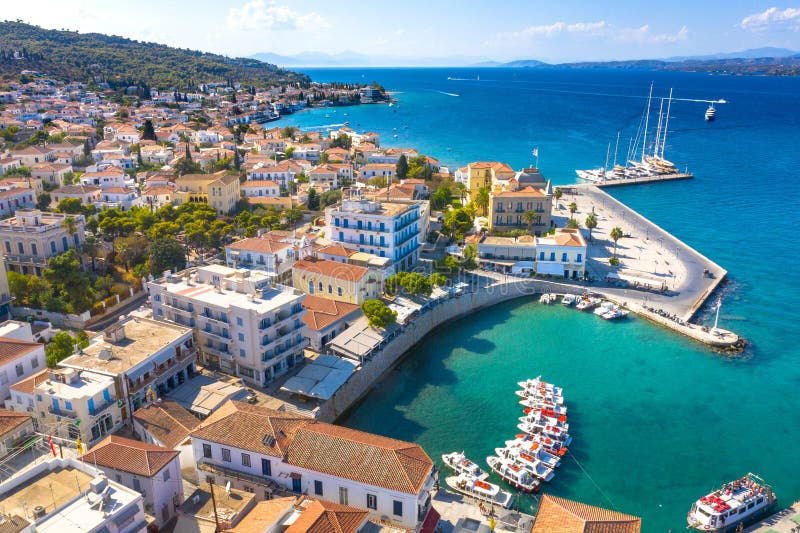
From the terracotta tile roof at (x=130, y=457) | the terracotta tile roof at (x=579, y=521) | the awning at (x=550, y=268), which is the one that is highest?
the terracotta tile roof at (x=130, y=457)

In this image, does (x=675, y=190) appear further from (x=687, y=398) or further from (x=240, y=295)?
(x=240, y=295)

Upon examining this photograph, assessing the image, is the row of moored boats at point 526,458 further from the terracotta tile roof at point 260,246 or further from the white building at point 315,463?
the terracotta tile roof at point 260,246

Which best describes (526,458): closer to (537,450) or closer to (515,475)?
(537,450)

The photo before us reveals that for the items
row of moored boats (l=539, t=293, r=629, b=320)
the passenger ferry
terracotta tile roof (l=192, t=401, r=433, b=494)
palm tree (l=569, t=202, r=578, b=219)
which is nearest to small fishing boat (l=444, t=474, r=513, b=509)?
terracotta tile roof (l=192, t=401, r=433, b=494)

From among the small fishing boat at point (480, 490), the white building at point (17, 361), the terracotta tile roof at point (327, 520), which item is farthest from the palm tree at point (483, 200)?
the terracotta tile roof at point (327, 520)

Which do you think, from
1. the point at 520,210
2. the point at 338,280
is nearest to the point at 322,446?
the point at 338,280

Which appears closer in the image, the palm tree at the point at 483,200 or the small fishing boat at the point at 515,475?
the small fishing boat at the point at 515,475
